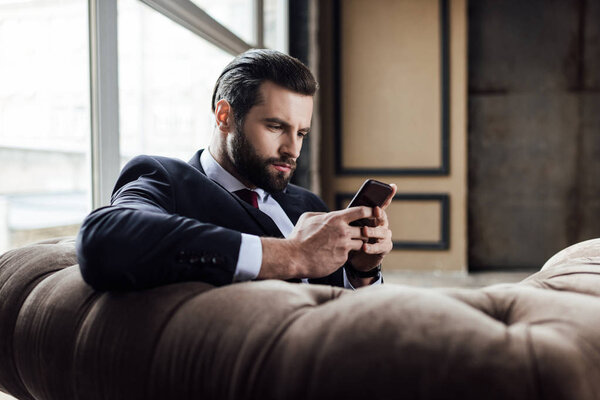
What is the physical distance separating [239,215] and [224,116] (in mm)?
365

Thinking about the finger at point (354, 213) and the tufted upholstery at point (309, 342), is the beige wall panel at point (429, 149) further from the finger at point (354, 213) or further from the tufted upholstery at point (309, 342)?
the tufted upholstery at point (309, 342)

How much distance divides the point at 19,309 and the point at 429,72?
3964mm

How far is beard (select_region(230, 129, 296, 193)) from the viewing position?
1.14m

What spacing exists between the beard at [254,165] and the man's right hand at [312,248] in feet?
1.34

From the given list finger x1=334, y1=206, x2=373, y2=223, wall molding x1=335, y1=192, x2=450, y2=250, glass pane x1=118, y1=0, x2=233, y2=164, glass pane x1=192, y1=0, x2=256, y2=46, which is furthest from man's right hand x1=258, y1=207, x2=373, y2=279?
wall molding x1=335, y1=192, x2=450, y2=250

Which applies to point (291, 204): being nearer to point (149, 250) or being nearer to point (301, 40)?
point (149, 250)

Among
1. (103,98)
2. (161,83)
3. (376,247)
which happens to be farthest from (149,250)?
(161,83)

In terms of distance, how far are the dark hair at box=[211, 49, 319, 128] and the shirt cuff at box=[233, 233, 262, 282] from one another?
57 centimetres

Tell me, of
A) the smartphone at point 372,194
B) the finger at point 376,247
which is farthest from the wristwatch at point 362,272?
the smartphone at point 372,194

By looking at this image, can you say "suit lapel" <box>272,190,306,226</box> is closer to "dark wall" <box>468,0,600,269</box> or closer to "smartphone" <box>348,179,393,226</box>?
"smartphone" <box>348,179,393,226</box>

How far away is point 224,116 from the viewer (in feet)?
3.92

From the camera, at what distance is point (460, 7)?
13.1 ft

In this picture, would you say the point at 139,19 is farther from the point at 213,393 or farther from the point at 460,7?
the point at 460,7

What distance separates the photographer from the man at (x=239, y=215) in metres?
0.57
